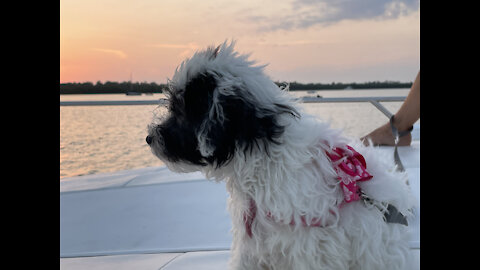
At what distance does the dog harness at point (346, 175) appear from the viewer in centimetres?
134

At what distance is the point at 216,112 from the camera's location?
1317 millimetres

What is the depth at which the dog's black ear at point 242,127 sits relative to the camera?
4.24ft

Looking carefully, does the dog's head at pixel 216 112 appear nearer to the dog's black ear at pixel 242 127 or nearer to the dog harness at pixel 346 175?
the dog's black ear at pixel 242 127

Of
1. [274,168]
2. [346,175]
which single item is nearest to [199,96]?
[274,168]

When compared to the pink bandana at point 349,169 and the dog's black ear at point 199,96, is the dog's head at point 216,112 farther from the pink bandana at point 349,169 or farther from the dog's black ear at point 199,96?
the pink bandana at point 349,169

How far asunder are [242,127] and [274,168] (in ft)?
0.62

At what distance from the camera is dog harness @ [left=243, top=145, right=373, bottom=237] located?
52.7 inches

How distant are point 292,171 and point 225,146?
0.26 m

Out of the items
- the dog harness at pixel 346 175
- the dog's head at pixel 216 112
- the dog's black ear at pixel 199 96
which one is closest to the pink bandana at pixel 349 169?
the dog harness at pixel 346 175

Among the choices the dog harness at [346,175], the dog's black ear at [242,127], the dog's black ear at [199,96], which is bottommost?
the dog harness at [346,175]

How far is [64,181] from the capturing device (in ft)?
10.8

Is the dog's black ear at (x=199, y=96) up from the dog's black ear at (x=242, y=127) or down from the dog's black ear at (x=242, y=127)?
up

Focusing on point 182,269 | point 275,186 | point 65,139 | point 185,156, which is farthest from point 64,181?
point 275,186
